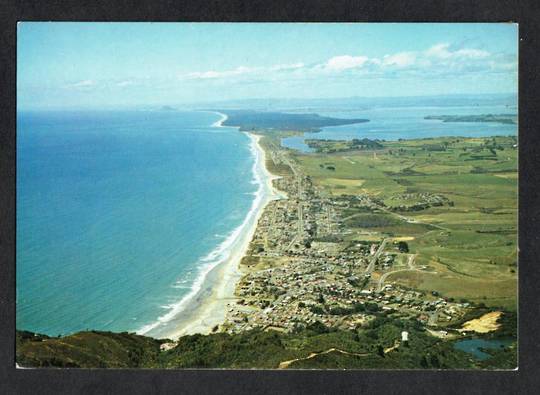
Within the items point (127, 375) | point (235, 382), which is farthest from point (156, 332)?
point (235, 382)

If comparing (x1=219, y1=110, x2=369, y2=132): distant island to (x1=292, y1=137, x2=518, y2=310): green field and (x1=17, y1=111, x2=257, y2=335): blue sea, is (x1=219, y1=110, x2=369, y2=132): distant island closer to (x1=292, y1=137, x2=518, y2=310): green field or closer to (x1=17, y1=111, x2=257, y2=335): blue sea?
(x1=17, y1=111, x2=257, y2=335): blue sea

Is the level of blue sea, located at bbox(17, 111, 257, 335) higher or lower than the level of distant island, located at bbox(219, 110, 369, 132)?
lower

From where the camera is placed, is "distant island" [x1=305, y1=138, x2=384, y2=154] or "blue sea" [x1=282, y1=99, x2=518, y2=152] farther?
"distant island" [x1=305, y1=138, x2=384, y2=154]

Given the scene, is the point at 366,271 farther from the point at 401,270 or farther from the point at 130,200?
the point at 130,200

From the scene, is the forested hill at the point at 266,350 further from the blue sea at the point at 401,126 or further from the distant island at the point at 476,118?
the distant island at the point at 476,118

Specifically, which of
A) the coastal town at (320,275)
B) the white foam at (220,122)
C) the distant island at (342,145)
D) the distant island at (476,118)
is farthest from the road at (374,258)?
the white foam at (220,122)

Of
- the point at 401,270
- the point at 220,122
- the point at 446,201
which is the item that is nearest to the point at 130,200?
the point at 220,122

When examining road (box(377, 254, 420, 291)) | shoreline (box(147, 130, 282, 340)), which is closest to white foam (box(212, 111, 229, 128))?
shoreline (box(147, 130, 282, 340))
